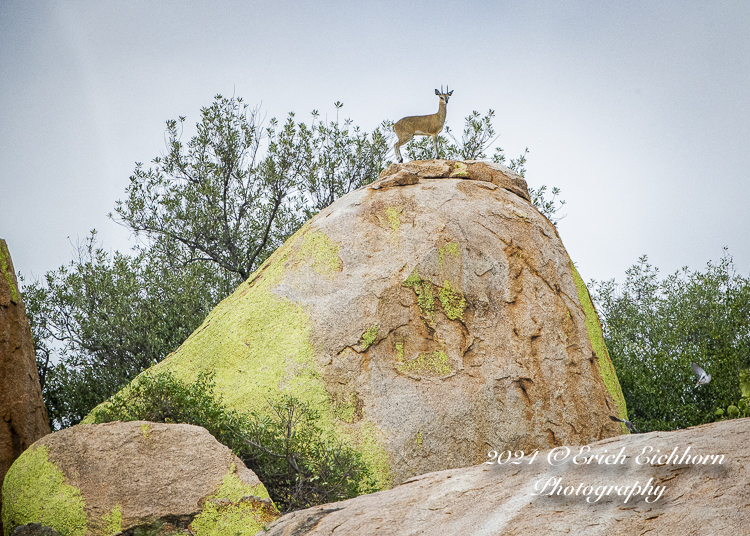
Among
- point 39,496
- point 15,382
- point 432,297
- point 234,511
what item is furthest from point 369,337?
point 15,382

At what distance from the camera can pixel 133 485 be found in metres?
7.45

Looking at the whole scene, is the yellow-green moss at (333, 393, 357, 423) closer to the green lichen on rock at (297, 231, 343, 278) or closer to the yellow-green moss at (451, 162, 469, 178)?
the green lichen on rock at (297, 231, 343, 278)

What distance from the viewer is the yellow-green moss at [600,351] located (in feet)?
39.0

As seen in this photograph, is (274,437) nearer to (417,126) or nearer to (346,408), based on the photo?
(346,408)

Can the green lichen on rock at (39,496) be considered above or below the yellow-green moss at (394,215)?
below

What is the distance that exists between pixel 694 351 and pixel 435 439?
10252mm

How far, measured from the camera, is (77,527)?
287 inches

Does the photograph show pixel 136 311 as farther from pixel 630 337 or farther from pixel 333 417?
pixel 630 337

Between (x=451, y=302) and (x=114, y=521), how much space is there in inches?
240

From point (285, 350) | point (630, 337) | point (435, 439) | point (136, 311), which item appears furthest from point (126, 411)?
point (630, 337)

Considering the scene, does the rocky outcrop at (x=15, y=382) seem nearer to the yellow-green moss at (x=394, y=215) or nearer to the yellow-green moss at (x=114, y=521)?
the yellow-green moss at (x=114, y=521)

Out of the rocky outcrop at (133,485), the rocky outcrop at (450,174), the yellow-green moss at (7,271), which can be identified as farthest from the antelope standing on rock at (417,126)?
the rocky outcrop at (133,485)

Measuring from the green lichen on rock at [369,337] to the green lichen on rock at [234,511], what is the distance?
3548 mm

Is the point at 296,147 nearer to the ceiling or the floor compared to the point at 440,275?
nearer to the ceiling
